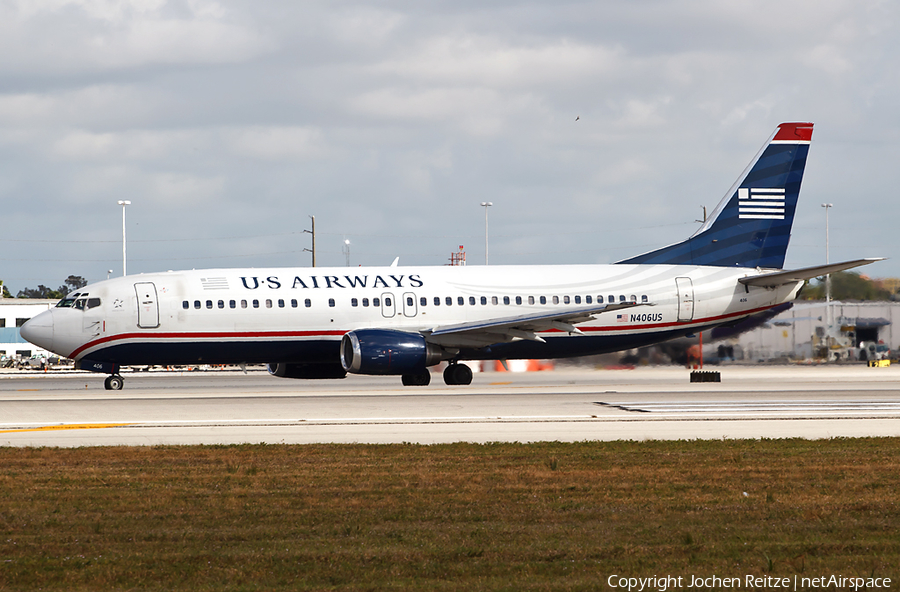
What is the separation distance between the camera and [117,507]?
10.6 meters

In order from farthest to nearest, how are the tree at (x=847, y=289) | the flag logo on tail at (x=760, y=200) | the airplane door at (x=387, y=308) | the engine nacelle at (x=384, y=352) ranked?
the tree at (x=847, y=289)
the flag logo on tail at (x=760, y=200)
the airplane door at (x=387, y=308)
the engine nacelle at (x=384, y=352)

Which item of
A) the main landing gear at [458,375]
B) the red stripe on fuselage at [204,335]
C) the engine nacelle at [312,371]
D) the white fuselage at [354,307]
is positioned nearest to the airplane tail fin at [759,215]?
the white fuselage at [354,307]

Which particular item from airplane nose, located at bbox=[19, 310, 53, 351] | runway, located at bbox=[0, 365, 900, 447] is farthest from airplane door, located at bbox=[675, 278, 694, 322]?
airplane nose, located at bbox=[19, 310, 53, 351]

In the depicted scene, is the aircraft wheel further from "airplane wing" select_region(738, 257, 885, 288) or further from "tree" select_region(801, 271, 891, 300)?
"tree" select_region(801, 271, 891, 300)

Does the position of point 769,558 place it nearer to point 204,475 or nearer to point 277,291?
point 204,475

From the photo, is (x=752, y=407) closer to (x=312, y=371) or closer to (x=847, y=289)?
(x=312, y=371)

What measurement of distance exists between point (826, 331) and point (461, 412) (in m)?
26.5

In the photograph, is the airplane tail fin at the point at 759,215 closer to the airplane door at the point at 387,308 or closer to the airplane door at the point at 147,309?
the airplane door at the point at 387,308

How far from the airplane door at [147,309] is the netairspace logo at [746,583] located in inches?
1040

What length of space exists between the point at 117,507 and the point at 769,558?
22.5 ft

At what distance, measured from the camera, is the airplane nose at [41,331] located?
31406 mm

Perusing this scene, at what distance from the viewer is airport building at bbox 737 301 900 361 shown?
41188 millimetres

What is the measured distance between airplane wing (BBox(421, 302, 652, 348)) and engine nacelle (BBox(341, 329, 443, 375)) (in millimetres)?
863

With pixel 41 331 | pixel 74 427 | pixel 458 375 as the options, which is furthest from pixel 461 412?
pixel 41 331
